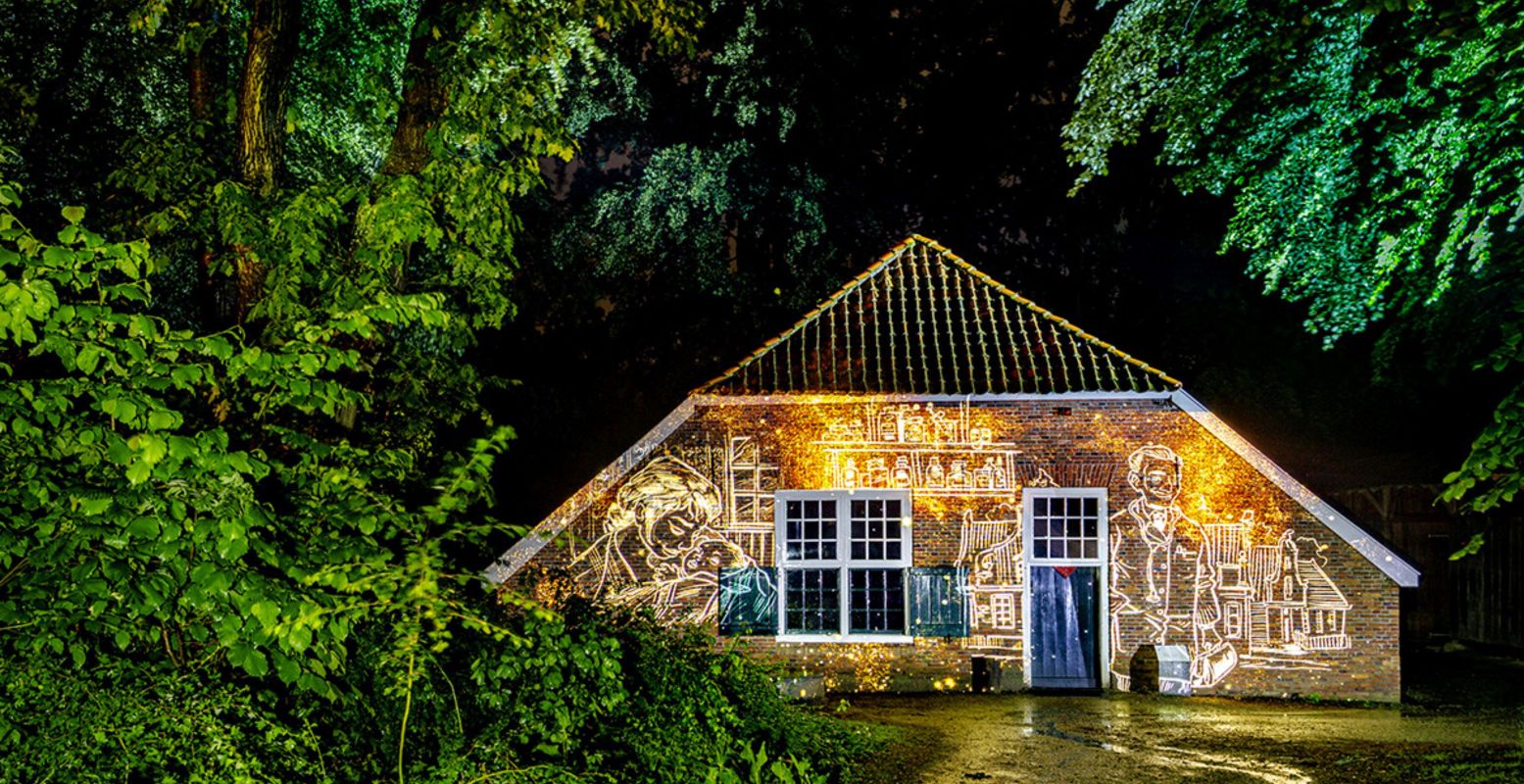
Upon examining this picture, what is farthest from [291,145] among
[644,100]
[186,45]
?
[644,100]

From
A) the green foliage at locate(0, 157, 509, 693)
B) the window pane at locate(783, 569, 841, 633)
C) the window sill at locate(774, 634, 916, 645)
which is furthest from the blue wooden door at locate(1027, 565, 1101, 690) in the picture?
the green foliage at locate(0, 157, 509, 693)

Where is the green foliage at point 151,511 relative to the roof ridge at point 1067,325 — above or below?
below

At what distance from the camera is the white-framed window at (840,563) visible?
15461mm

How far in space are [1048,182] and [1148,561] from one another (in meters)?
12.2

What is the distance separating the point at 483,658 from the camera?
6.42 metres

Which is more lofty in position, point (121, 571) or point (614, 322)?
point (614, 322)

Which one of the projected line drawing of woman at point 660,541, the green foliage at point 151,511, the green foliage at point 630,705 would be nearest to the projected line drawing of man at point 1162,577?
the projected line drawing of woman at point 660,541

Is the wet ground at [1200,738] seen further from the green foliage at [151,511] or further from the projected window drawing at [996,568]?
the green foliage at [151,511]

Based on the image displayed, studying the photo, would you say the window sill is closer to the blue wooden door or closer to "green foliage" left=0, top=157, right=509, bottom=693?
the blue wooden door

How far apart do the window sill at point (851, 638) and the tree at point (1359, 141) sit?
21.8 feet

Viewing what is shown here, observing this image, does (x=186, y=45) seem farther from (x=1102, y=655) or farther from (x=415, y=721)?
(x=1102, y=655)

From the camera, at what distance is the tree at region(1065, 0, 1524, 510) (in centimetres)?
717

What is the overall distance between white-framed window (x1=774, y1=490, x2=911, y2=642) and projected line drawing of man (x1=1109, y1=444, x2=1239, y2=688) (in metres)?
2.87

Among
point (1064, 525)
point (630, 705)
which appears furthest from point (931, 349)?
point (630, 705)
